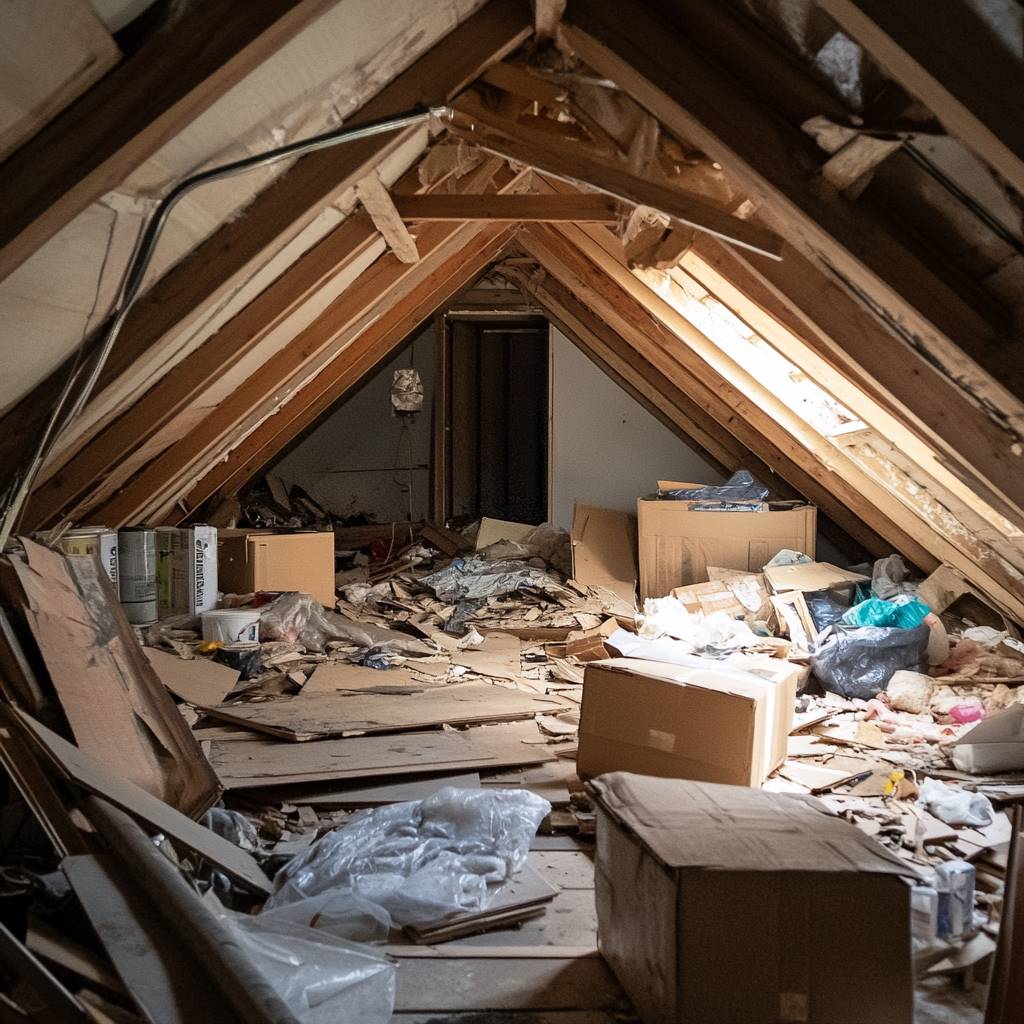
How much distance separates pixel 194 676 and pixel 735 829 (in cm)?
271

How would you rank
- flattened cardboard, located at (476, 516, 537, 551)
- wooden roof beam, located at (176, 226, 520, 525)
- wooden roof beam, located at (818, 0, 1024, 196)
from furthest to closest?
flattened cardboard, located at (476, 516, 537, 551) < wooden roof beam, located at (176, 226, 520, 525) < wooden roof beam, located at (818, 0, 1024, 196)

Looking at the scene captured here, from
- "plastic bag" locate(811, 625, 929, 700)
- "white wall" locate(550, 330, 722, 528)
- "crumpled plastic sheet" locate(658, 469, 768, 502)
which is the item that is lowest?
"plastic bag" locate(811, 625, 929, 700)

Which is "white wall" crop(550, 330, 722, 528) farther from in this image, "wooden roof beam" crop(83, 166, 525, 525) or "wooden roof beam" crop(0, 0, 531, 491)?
"wooden roof beam" crop(0, 0, 531, 491)

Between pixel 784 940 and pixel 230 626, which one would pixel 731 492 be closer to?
pixel 230 626

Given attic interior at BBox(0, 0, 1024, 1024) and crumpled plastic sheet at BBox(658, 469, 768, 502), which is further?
crumpled plastic sheet at BBox(658, 469, 768, 502)

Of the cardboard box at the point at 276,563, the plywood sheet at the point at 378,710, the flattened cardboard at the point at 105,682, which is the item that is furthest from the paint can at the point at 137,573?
the flattened cardboard at the point at 105,682

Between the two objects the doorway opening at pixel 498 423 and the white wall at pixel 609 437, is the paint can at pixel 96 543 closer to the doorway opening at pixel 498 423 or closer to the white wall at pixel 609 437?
the white wall at pixel 609 437

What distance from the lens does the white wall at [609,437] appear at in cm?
688

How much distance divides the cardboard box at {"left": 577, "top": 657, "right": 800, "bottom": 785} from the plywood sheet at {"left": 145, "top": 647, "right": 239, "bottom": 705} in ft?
5.38

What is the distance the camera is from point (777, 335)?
3.11 m

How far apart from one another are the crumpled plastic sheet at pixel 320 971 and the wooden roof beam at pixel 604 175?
69.9 inches

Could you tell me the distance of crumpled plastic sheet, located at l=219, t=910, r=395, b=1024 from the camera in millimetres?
1568

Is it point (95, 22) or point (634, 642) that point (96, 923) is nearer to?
point (95, 22)

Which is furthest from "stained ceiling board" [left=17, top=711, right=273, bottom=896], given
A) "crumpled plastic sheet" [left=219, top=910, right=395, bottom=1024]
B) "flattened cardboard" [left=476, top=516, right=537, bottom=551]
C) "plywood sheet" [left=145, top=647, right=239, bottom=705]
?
"flattened cardboard" [left=476, top=516, right=537, bottom=551]
